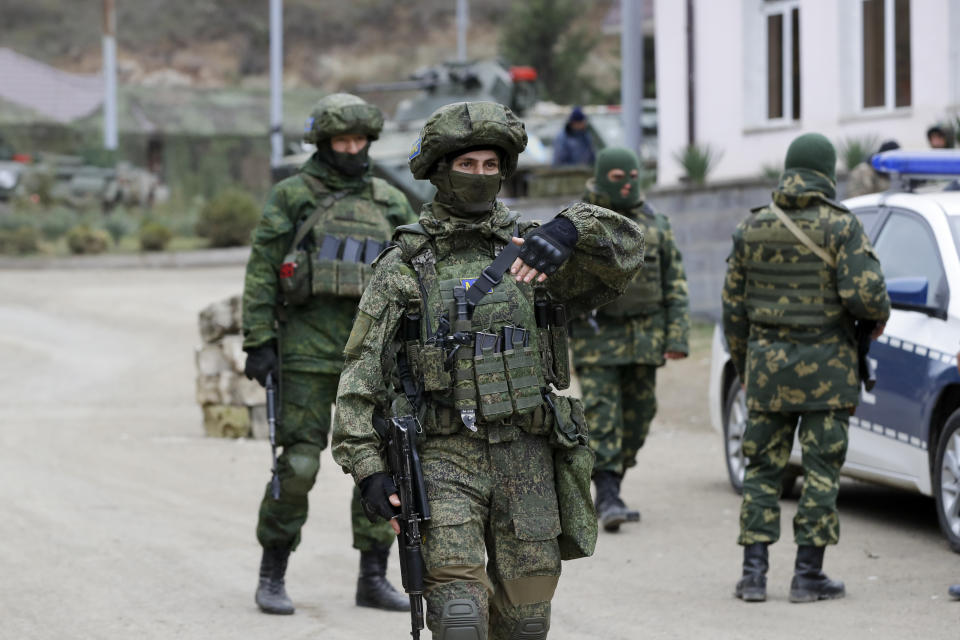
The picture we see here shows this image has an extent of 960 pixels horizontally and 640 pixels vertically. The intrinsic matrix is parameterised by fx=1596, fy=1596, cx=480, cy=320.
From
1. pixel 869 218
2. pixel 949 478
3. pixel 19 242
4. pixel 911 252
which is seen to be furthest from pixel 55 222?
pixel 949 478

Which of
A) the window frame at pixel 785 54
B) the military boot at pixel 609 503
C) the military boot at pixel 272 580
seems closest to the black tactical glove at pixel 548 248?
the military boot at pixel 272 580

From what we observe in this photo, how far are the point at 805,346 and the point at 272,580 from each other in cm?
254

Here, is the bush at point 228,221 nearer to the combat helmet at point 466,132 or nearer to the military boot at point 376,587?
the military boot at point 376,587

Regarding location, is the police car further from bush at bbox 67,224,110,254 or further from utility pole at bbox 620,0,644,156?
bush at bbox 67,224,110,254

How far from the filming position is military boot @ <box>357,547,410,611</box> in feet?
22.8

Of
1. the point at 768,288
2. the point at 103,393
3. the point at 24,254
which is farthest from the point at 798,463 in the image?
the point at 24,254

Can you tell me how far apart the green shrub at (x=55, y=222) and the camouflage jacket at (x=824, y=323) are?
91.5ft

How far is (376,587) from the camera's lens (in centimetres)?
697

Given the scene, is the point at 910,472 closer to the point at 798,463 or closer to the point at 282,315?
the point at 798,463

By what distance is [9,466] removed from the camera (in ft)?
36.6

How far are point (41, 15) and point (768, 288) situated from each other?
7879 centimetres

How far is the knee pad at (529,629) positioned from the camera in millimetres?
4656

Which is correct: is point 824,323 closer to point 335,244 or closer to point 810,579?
point 810,579

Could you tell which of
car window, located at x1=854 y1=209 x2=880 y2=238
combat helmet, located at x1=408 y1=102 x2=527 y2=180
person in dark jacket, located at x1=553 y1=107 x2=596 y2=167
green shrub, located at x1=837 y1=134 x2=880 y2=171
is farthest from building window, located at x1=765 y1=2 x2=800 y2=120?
combat helmet, located at x1=408 y1=102 x2=527 y2=180
